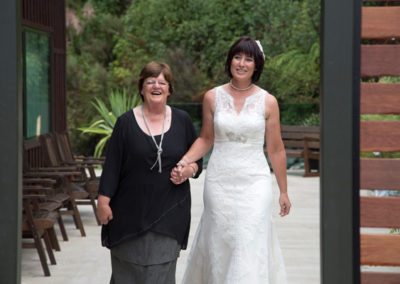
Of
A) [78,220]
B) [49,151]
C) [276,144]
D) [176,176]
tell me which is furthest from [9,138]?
[78,220]

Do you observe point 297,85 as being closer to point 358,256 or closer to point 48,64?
point 48,64

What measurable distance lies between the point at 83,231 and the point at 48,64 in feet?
9.48

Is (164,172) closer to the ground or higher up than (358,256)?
higher up

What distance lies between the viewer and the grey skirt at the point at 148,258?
6.07m

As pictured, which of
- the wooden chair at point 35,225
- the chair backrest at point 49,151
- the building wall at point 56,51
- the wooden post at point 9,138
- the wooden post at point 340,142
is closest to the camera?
the wooden post at point 340,142

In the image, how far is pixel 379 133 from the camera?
5.59 meters

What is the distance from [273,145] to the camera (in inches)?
262

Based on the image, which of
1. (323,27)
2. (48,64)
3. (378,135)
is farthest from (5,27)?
(48,64)

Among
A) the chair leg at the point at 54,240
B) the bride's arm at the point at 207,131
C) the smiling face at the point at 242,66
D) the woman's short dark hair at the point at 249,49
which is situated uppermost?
the woman's short dark hair at the point at 249,49

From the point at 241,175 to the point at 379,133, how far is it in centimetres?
123

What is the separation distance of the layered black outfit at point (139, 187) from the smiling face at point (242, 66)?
629 mm

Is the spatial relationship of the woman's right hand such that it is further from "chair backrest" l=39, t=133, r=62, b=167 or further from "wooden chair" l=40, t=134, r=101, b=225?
"chair backrest" l=39, t=133, r=62, b=167

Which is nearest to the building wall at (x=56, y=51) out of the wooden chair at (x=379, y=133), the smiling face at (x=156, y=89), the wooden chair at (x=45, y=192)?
the wooden chair at (x=45, y=192)

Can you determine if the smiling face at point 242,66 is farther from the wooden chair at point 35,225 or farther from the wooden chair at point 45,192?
the wooden chair at point 45,192
